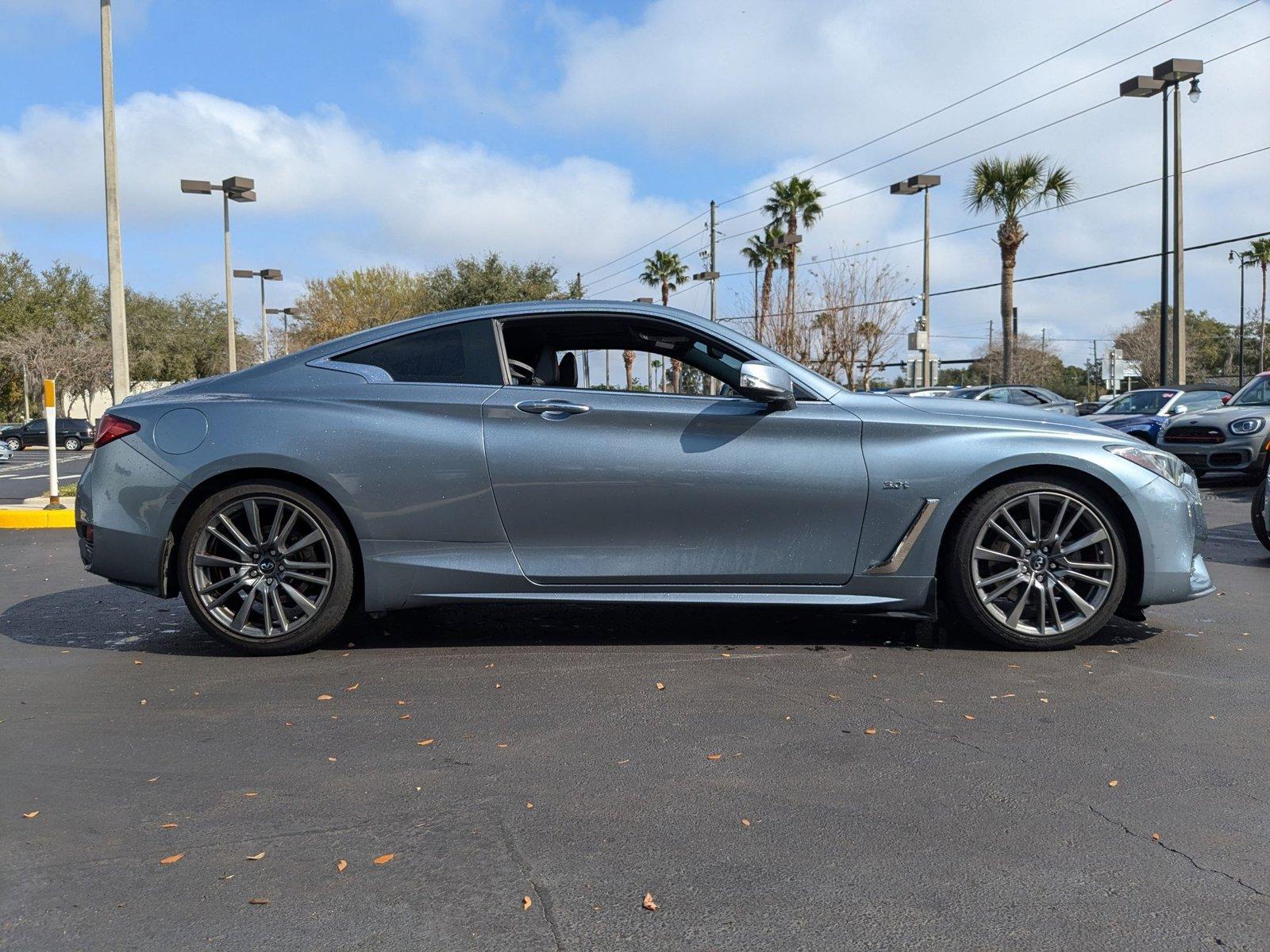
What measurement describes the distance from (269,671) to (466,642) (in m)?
0.93


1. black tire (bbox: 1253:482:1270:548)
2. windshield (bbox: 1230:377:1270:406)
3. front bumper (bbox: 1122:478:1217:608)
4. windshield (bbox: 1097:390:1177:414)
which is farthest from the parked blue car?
front bumper (bbox: 1122:478:1217:608)

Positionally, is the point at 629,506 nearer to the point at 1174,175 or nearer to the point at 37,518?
the point at 37,518

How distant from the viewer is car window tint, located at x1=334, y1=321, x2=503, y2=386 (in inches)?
204

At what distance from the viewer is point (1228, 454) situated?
1508 centimetres

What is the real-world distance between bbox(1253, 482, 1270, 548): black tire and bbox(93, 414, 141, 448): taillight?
7.51m

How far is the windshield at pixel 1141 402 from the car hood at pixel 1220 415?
170 inches

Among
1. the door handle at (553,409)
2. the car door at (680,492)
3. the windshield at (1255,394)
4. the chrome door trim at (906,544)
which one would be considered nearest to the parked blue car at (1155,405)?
the windshield at (1255,394)

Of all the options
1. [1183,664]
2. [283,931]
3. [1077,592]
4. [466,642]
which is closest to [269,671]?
[466,642]

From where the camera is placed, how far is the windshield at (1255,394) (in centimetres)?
1566

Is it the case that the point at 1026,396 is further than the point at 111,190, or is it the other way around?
the point at 1026,396

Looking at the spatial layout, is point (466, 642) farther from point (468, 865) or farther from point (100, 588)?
point (100, 588)

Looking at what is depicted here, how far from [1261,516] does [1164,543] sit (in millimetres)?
4065

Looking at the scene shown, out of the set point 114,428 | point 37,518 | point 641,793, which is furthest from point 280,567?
point 37,518

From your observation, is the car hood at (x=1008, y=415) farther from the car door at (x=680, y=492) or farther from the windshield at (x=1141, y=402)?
the windshield at (x=1141, y=402)
